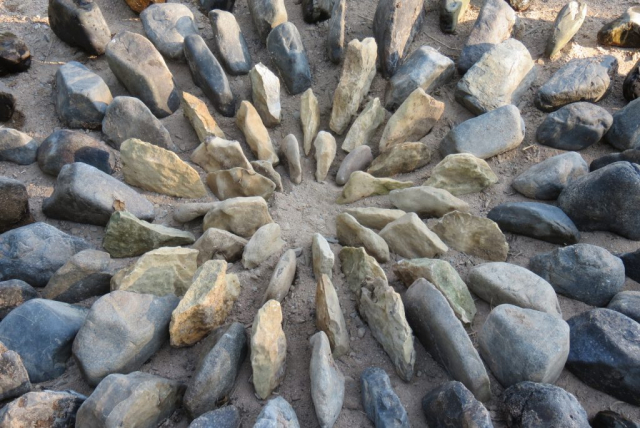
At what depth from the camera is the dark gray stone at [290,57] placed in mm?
2865

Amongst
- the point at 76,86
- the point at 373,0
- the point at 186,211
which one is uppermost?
the point at 373,0

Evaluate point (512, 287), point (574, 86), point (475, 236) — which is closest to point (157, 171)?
point (475, 236)

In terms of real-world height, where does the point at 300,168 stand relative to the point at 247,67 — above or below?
below

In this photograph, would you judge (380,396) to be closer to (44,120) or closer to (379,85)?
(379,85)

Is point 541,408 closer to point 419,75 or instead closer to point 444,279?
point 444,279

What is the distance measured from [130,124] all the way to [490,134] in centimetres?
167

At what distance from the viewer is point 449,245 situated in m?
2.25

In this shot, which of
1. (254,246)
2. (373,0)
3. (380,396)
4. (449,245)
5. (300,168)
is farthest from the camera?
(373,0)

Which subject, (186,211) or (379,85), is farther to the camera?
(379,85)

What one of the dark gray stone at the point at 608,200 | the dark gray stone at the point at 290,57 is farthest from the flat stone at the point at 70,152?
the dark gray stone at the point at 608,200

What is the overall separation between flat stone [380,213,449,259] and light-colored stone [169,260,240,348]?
681mm

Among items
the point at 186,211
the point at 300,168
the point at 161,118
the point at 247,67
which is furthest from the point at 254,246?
the point at 247,67

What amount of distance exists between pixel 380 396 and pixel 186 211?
112 cm

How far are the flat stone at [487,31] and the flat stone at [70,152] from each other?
184 centimetres
